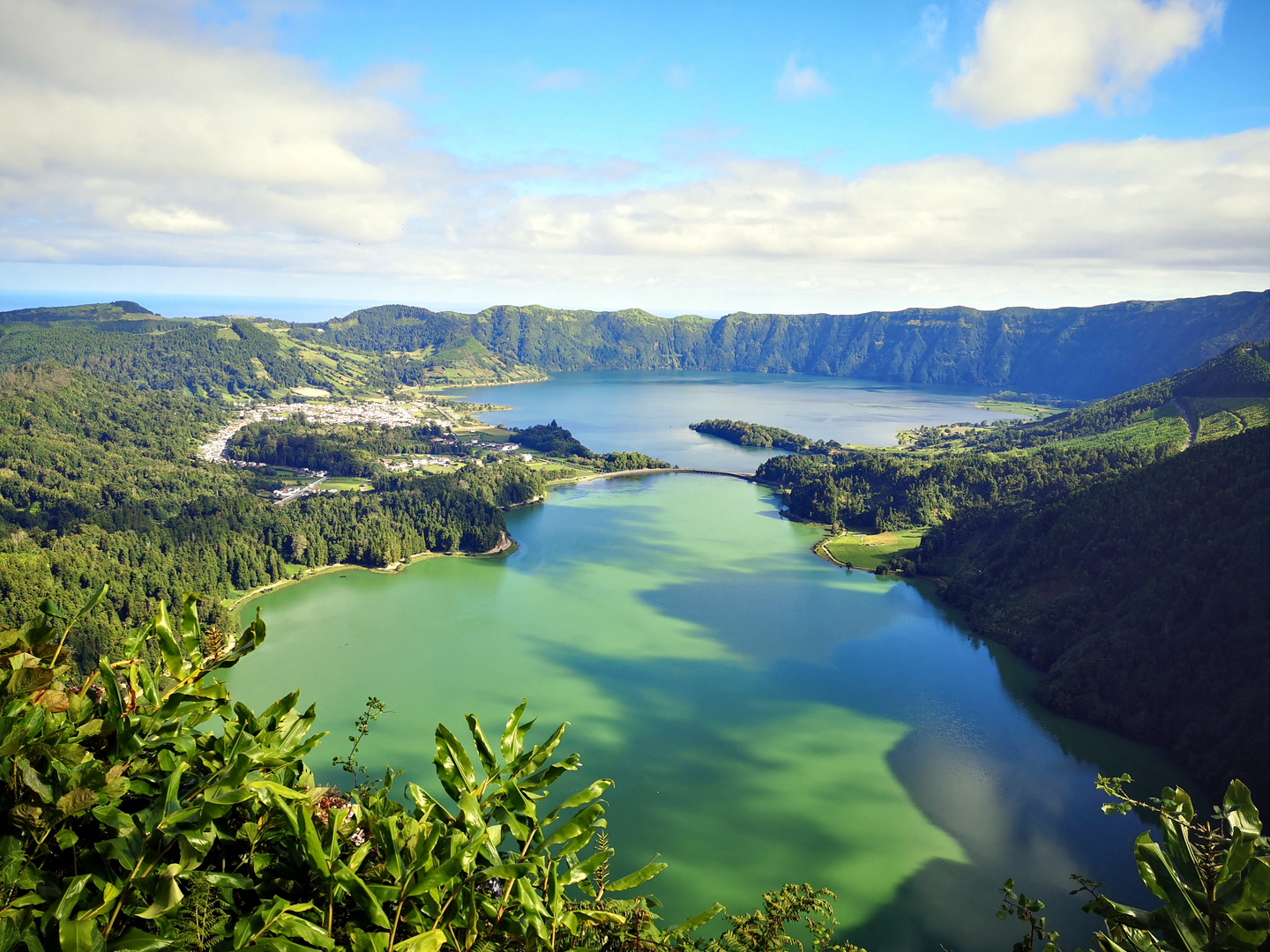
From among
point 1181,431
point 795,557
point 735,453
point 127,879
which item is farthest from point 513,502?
point 127,879

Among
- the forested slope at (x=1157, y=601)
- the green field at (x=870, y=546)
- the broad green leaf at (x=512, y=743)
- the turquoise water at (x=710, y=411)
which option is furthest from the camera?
the turquoise water at (x=710, y=411)

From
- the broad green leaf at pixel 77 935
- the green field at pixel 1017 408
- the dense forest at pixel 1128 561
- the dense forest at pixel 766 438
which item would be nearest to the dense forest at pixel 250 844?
the broad green leaf at pixel 77 935

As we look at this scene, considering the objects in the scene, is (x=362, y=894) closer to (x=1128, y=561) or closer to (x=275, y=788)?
(x=275, y=788)

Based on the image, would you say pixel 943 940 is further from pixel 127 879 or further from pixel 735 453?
pixel 735 453

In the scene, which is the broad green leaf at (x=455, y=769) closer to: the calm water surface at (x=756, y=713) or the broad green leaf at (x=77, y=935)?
the broad green leaf at (x=77, y=935)

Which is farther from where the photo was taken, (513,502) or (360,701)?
(513,502)

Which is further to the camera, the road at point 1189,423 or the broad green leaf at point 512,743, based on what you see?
the road at point 1189,423

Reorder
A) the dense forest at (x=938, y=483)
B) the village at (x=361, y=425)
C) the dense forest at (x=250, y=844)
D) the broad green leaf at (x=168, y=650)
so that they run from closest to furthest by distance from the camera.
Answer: the dense forest at (x=250, y=844) < the broad green leaf at (x=168, y=650) < the dense forest at (x=938, y=483) < the village at (x=361, y=425)
